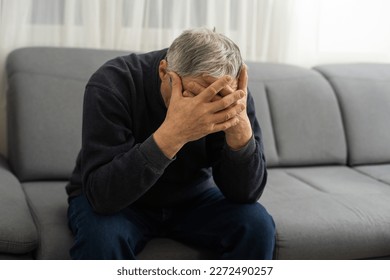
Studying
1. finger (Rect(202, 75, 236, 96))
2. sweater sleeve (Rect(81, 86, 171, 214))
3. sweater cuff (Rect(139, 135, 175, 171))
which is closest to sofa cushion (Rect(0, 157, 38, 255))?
sweater sleeve (Rect(81, 86, 171, 214))

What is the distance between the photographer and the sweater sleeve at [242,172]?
1573mm

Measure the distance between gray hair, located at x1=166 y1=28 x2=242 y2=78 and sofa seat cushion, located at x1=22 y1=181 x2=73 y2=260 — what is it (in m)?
0.57

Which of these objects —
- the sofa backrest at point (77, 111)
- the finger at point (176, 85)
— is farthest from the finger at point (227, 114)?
the sofa backrest at point (77, 111)

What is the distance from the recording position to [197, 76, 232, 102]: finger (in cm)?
138

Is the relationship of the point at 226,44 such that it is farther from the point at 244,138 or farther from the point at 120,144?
the point at 120,144

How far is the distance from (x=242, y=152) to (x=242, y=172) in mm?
61

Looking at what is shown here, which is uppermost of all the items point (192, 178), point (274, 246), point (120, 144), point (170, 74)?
point (170, 74)

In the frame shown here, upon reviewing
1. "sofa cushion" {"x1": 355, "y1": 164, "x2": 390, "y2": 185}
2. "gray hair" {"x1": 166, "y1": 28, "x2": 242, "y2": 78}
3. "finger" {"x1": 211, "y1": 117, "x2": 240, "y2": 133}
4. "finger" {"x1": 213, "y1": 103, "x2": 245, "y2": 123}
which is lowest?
"sofa cushion" {"x1": 355, "y1": 164, "x2": 390, "y2": 185}

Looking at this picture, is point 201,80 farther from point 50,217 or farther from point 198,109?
point 50,217

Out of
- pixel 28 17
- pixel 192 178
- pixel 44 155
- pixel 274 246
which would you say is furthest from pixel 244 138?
pixel 28 17

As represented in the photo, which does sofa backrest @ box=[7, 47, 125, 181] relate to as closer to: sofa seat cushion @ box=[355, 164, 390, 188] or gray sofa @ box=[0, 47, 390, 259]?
gray sofa @ box=[0, 47, 390, 259]

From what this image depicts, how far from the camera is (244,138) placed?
1.55 m

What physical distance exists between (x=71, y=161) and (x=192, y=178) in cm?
57

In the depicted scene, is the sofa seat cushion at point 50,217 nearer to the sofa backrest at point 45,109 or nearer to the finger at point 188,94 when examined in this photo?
the sofa backrest at point 45,109
